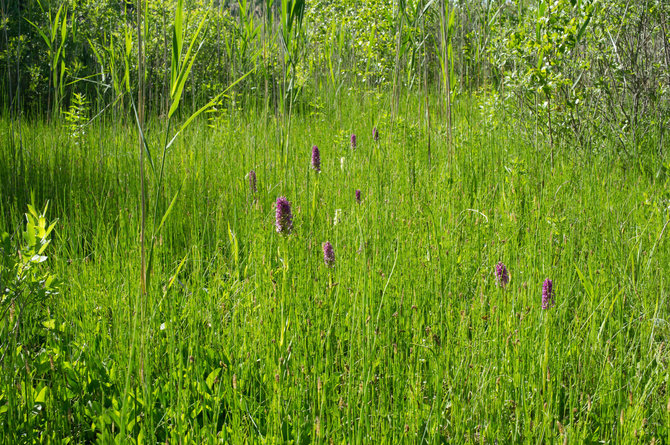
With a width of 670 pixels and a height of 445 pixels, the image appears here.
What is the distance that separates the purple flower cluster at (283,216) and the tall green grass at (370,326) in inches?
3.9

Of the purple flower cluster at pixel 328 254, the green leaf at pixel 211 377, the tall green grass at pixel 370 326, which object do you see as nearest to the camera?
the tall green grass at pixel 370 326

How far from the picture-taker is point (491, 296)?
1.68 metres

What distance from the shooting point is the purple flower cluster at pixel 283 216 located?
1.77 m

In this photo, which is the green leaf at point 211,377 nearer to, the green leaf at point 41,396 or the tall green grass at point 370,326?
the tall green grass at point 370,326

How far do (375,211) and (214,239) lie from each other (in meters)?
0.84

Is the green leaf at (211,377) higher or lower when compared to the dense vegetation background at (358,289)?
lower

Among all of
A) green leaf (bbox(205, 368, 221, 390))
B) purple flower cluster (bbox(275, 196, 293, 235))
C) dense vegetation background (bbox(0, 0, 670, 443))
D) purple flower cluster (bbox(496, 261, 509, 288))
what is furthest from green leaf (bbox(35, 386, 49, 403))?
purple flower cluster (bbox(496, 261, 509, 288))

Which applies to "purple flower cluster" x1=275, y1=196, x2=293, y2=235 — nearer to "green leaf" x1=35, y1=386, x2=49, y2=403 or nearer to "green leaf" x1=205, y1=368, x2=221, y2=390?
"green leaf" x1=205, y1=368, x2=221, y2=390

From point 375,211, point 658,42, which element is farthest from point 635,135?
point 375,211

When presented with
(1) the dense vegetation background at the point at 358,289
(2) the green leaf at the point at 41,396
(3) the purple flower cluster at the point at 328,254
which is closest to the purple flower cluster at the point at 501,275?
(1) the dense vegetation background at the point at 358,289

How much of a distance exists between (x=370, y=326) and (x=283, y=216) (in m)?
0.52

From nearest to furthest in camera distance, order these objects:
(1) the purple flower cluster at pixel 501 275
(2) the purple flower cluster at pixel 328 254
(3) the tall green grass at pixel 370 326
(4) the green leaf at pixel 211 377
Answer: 1. (3) the tall green grass at pixel 370 326
2. (4) the green leaf at pixel 211 377
3. (1) the purple flower cluster at pixel 501 275
4. (2) the purple flower cluster at pixel 328 254

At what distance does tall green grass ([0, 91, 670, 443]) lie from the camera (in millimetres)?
1189

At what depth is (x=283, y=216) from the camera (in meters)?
1.79
